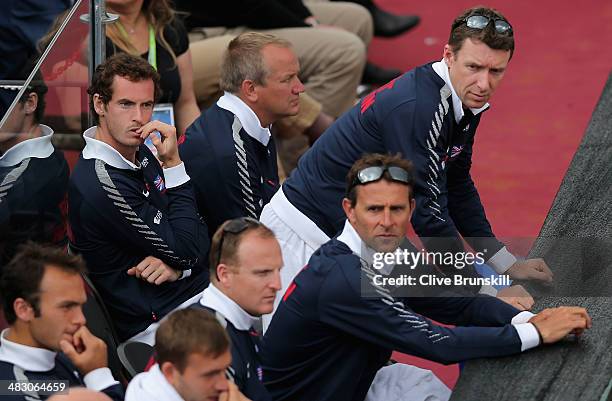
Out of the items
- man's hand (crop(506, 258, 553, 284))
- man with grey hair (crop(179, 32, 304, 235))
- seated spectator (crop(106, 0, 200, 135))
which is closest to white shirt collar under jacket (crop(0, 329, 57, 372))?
man with grey hair (crop(179, 32, 304, 235))

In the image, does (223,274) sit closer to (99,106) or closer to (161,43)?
(99,106)

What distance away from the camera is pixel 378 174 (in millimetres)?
3572

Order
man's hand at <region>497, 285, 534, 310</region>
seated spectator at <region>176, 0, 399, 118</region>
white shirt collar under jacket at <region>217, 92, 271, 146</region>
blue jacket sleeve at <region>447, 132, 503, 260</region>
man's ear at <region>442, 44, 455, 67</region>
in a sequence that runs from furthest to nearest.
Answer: seated spectator at <region>176, 0, 399, 118</region> → white shirt collar under jacket at <region>217, 92, 271, 146</region> → blue jacket sleeve at <region>447, 132, 503, 260</region> → man's ear at <region>442, 44, 455, 67</region> → man's hand at <region>497, 285, 534, 310</region>

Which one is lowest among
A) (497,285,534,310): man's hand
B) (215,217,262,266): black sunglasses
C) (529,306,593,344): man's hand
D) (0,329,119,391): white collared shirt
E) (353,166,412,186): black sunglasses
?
(497,285,534,310): man's hand

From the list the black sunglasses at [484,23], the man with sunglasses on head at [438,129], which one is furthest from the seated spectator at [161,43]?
the black sunglasses at [484,23]

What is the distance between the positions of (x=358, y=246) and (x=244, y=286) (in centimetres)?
40

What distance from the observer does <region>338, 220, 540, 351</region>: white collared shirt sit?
352 centimetres

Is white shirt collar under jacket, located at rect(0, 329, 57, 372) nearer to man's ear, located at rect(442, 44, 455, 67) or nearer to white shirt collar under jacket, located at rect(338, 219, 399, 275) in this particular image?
white shirt collar under jacket, located at rect(338, 219, 399, 275)

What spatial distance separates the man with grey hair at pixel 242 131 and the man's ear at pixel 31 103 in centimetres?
74

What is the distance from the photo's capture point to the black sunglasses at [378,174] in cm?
357

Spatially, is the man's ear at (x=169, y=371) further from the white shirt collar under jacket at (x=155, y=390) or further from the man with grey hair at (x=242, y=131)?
the man with grey hair at (x=242, y=131)

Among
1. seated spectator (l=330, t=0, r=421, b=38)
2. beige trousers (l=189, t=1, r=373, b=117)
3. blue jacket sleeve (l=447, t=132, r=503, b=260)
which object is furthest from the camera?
seated spectator (l=330, t=0, r=421, b=38)

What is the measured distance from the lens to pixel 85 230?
3.99m

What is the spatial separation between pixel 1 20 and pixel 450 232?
9.67ft
